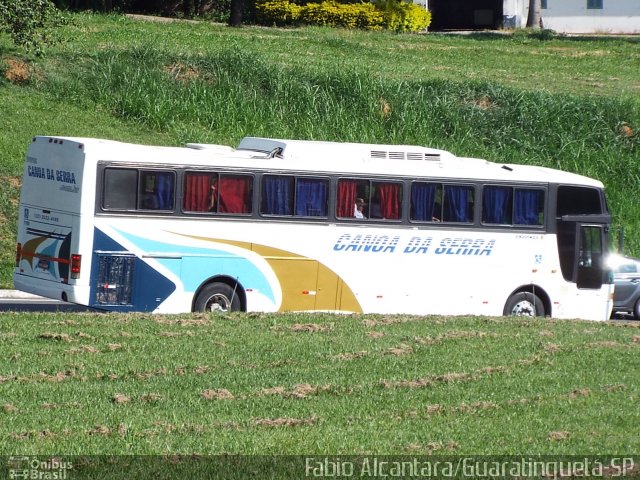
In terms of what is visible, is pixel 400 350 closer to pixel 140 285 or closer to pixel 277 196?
pixel 140 285

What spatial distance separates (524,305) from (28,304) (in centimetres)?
972

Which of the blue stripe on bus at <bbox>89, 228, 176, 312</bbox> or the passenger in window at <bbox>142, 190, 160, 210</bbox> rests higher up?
the passenger in window at <bbox>142, 190, 160, 210</bbox>

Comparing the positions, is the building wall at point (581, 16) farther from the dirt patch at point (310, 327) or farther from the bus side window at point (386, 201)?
the dirt patch at point (310, 327)

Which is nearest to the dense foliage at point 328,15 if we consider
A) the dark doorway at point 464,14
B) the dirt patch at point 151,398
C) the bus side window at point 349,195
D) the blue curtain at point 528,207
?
the dark doorway at point 464,14

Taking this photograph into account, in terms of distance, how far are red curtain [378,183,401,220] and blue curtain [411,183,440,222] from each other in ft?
0.94

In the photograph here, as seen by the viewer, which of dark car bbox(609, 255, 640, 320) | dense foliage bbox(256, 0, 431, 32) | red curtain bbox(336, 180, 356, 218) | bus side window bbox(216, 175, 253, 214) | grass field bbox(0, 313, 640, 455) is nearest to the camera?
grass field bbox(0, 313, 640, 455)

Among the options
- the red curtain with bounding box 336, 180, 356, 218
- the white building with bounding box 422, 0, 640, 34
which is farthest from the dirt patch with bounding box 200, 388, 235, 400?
the white building with bounding box 422, 0, 640, 34

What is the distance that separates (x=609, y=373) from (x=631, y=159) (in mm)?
23892

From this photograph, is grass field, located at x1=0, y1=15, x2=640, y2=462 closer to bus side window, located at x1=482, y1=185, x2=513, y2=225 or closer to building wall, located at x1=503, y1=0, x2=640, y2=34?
bus side window, located at x1=482, y1=185, x2=513, y2=225

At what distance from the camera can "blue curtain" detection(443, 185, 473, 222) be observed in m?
21.4

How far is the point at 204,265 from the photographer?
64.7 feet

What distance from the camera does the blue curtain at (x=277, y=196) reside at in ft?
66.7

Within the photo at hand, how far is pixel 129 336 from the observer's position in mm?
15383

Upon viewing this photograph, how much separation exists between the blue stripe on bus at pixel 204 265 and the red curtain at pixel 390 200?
2570 millimetres
